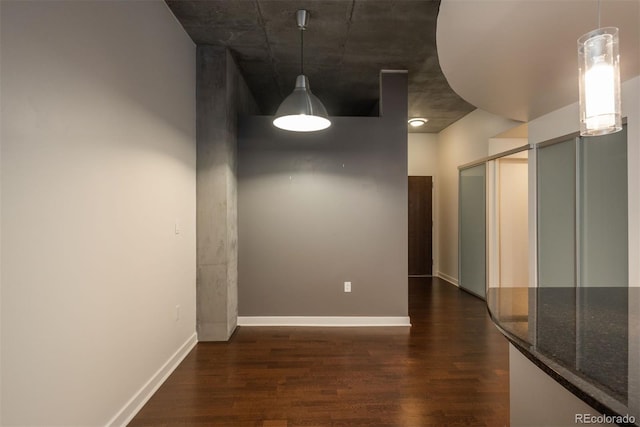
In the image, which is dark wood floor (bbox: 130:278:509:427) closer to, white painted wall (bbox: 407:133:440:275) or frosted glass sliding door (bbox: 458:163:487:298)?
frosted glass sliding door (bbox: 458:163:487:298)

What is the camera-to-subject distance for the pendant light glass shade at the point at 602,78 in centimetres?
126

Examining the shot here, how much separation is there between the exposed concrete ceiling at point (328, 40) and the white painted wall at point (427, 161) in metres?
2.12

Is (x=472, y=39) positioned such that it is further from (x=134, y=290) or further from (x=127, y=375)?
(x=127, y=375)

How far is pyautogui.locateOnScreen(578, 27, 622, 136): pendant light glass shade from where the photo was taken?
1260 mm

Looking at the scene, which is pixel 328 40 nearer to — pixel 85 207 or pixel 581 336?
pixel 85 207

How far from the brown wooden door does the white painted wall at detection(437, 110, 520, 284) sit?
0.23 meters

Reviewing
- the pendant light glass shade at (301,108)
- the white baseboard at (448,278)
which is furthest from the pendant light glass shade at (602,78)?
the white baseboard at (448,278)

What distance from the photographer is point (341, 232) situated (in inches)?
158

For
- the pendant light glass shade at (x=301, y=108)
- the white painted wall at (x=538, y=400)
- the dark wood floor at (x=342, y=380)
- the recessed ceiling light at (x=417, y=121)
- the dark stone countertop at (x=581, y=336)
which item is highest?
the recessed ceiling light at (x=417, y=121)

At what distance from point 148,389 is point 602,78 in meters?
3.15

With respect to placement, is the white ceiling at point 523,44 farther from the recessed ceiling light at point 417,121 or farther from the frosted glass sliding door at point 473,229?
the recessed ceiling light at point 417,121

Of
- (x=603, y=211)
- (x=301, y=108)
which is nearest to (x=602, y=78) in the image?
(x=301, y=108)

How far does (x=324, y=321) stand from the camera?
400 centimetres

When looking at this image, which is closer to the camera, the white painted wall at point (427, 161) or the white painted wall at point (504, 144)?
the white painted wall at point (504, 144)
